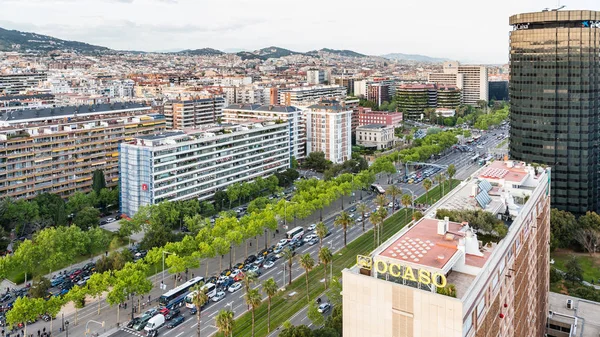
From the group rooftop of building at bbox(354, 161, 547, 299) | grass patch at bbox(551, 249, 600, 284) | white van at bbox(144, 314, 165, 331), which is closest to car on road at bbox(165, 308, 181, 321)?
white van at bbox(144, 314, 165, 331)

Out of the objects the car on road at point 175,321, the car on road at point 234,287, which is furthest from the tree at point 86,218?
the car on road at point 175,321

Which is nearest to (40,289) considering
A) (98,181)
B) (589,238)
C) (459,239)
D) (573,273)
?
(98,181)

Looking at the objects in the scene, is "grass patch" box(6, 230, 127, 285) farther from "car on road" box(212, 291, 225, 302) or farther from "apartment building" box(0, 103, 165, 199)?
"apartment building" box(0, 103, 165, 199)

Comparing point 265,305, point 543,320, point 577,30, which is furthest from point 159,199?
point 577,30

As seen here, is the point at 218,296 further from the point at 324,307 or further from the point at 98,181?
the point at 98,181

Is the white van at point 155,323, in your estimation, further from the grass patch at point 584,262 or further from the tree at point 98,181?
the grass patch at point 584,262

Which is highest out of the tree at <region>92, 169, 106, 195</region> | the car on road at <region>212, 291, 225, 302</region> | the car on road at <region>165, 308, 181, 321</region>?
the tree at <region>92, 169, 106, 195</region>
